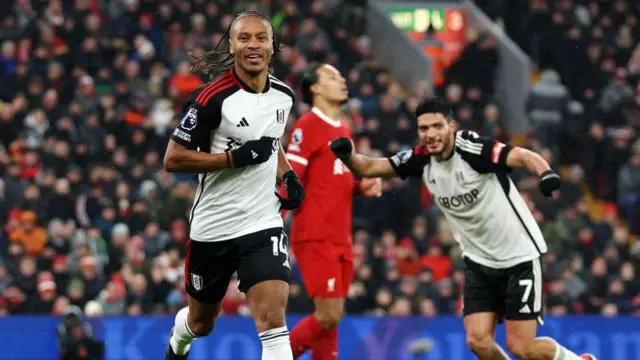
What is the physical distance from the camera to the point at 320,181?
1107 cm

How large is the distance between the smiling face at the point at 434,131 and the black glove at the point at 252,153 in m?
1.80

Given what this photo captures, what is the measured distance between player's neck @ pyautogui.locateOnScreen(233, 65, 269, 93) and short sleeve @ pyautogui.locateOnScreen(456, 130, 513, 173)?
191 cm

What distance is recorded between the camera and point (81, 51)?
1873 centimetres

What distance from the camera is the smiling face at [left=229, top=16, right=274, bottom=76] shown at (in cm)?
814

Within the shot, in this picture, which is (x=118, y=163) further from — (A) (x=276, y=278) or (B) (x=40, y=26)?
(A) (x=276, y=278)

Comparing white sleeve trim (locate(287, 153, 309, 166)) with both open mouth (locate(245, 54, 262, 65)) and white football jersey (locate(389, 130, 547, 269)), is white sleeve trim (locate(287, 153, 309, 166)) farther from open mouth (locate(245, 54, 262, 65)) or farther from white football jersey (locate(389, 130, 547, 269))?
open mouth (locate(245, 54, 262, 65))

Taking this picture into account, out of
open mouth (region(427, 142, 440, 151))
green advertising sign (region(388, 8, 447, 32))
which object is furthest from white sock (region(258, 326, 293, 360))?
green advertising sign (region(388, 8, 447, 32))

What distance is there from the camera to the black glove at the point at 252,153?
8023mm

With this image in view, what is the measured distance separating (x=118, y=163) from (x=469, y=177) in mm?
8370

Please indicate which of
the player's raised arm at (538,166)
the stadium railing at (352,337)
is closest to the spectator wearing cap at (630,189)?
the stadium railing at (352,337)

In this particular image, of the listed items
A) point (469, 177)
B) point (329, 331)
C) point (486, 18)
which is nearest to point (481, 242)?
point (469, 177)

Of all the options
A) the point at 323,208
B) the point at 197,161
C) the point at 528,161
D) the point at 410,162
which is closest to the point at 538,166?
the point at 528,161

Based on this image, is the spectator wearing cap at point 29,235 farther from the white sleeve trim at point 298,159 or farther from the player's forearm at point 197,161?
the player's forearm at point 197,161

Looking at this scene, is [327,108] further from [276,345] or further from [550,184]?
[276,345]
